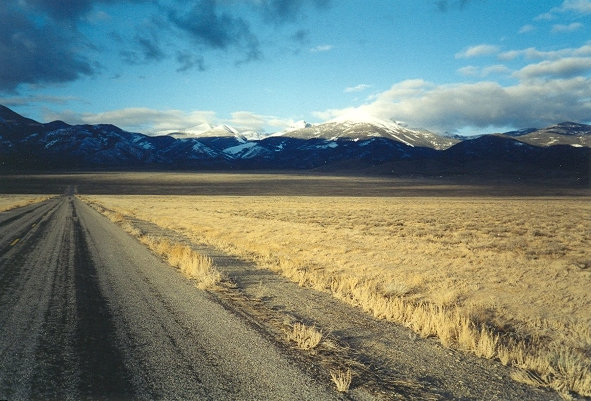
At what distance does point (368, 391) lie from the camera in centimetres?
464

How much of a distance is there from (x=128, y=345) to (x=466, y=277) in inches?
430

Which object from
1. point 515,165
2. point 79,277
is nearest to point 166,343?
point 79,277

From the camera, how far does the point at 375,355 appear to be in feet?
19.2

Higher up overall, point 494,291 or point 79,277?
point 79,277

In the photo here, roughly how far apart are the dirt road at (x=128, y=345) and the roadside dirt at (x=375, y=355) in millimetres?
503

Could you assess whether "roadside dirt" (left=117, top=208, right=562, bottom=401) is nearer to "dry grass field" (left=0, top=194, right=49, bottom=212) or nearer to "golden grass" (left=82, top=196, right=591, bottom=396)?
"golden grass" (left=82, top=196, right=591, bottom=396)

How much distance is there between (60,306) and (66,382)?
364 centimetres

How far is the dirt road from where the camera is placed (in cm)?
450

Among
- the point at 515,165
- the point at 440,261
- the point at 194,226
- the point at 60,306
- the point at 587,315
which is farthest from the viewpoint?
the point at 515,165

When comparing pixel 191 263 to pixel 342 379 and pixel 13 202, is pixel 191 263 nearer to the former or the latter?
pixel 342 379

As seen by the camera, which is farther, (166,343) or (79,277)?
(79,277)

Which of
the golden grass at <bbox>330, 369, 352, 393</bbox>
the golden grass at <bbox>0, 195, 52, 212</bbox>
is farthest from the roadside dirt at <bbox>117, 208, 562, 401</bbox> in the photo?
the golden grass at <bbox>0, 195, 52, 212</bbox>

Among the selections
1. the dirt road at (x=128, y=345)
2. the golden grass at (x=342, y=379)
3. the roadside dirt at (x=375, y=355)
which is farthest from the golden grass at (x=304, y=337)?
the golden grass at (x=342, y=379)

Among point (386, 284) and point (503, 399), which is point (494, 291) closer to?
point (386, 284)
